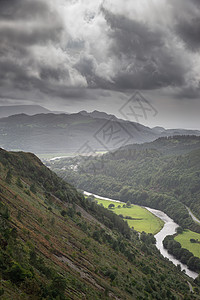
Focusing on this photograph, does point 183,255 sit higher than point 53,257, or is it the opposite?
point 53,257

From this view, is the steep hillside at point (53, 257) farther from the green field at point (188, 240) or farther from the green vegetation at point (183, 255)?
the green field at point (188, 240)

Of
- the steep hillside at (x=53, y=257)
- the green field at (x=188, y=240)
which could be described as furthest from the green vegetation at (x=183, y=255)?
the steep hillside at (x=53, y=257)

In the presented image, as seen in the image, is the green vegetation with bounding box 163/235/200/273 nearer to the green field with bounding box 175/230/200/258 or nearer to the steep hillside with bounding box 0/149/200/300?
the green field with bounding box 175/230/200/258

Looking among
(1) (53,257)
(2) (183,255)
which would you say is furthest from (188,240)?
(1) (53,257)

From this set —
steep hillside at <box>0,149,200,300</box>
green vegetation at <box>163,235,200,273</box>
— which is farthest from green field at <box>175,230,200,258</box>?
steep hillside at <box>0,149,200,300</box>

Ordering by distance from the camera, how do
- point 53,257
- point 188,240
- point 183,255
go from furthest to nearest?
point 188,240, point 183,255, point 53,257

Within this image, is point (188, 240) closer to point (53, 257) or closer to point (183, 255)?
point (183, 255)

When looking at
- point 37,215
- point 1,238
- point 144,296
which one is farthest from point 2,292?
point 144,296
